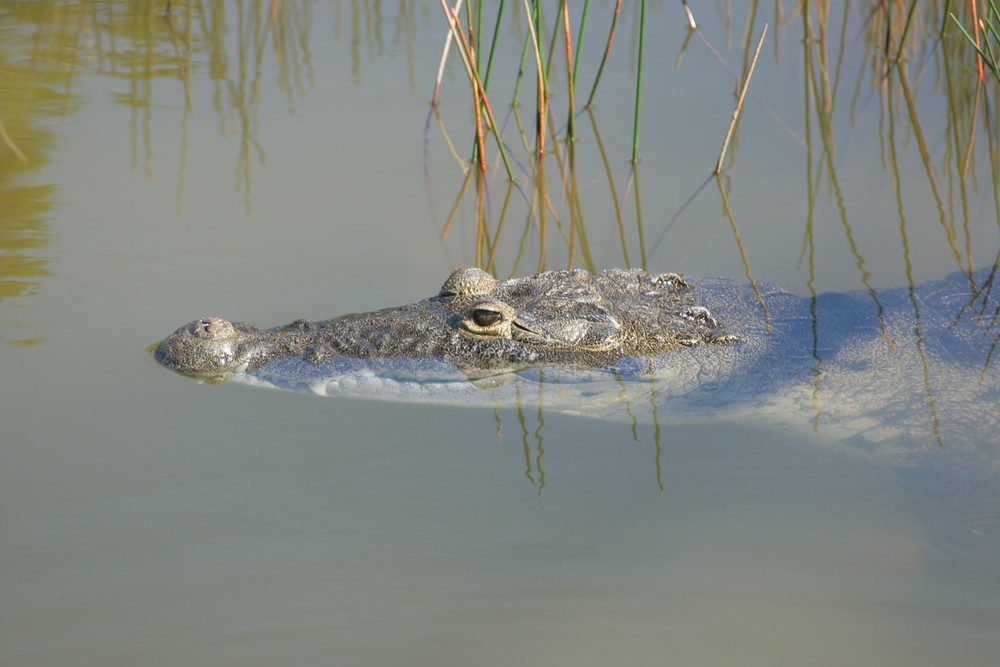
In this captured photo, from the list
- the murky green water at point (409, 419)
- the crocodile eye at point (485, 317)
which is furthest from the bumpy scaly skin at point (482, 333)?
the murky green water at point (409, 419)

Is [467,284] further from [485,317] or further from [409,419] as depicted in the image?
[409,419]

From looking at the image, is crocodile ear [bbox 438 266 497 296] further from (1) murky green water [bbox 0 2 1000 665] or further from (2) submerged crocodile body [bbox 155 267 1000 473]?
(1) murky green water [bbox 0 2 1000 665]

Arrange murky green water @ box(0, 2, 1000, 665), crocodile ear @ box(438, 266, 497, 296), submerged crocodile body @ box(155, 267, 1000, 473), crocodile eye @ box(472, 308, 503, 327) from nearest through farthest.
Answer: murky green water @ box(0, 2, 1000, 665)
submerged crocodile body @ box(155, 267, 1000, 473)
crocodile eye @ box(472, 308, 503, 327)
crocodile ear @ box(438, 266, 497, 296)

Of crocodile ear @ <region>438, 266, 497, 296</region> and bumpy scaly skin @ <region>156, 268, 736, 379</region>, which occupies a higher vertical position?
crocodile ear @ <region>438, 266, 497, 296</region>

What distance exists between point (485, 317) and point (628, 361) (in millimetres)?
663

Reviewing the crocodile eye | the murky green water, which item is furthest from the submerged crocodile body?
the murky green water

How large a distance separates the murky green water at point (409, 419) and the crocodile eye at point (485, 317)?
42cm

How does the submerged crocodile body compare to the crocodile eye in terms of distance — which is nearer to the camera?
the submerged crocodile body

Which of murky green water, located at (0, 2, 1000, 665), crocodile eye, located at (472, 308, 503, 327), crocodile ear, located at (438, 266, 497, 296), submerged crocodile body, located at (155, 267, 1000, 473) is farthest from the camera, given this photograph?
crocodile ear, located at (438, 266, 497, 296)

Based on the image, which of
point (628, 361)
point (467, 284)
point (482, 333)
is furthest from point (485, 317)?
point (628, 361)

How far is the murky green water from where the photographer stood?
2777 mm

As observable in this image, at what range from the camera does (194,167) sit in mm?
6062

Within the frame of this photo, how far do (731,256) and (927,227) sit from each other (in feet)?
4.42

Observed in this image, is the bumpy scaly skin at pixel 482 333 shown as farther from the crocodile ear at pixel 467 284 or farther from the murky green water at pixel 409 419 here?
the murky green water at pixel 409 419
